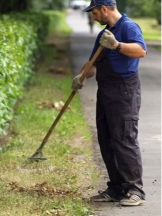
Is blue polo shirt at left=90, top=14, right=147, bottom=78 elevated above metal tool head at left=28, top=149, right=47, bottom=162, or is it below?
above

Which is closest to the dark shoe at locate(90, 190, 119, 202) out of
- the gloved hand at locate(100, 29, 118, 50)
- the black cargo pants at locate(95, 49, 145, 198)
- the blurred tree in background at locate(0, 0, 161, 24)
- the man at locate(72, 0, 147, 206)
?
the man at locate(72, 0, 147, 206)

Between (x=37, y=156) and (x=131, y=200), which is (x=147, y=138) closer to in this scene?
(x=37, y=156)

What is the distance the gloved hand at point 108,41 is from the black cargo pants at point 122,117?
0.92 feet

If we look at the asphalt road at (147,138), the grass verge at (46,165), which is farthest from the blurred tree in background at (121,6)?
the grass verge at (46,165)

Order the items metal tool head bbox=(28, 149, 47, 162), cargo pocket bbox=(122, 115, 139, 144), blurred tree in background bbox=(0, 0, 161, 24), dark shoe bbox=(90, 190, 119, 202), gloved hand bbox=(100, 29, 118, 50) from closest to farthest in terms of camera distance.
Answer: gloved hand bbox=(100, 29, 118, 50) → cargo pocket bbox=(122, 115, 139, 144) → dark shoe bbox=(90, 190, 119, 202) → metal tool head bbox=(28, 149, 47, 162) → blurred tree in background bbox=(0, 0, 161, 24)

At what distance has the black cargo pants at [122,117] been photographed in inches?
279

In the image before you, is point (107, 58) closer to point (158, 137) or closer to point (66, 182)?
point (66, 182)

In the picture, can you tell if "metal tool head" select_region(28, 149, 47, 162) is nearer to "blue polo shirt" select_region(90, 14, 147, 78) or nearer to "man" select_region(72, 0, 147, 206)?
"man" select_region(72, 0, 147, 206)

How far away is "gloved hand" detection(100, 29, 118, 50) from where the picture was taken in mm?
6805

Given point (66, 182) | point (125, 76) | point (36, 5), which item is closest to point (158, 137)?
point (66, 182)

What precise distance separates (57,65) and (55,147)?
463 inches

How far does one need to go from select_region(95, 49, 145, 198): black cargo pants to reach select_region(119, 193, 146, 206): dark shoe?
39 mm

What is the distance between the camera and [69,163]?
8.85 meters

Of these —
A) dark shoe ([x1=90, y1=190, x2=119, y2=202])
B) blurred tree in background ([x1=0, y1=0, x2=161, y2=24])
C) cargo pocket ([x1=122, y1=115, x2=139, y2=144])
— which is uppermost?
cargo pocket ([x1=122, y1=115, x2=139, y2=144])
